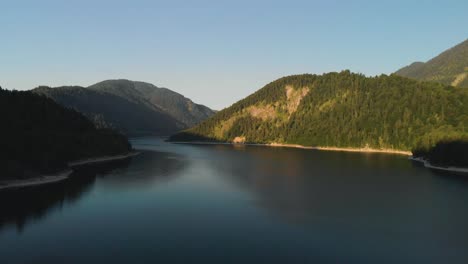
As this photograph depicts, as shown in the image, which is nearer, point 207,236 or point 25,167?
point 207,236

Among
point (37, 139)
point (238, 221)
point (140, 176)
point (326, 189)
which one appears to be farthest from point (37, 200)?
point (326, 189)

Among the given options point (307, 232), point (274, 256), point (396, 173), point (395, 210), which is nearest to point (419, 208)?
point (395, 210)

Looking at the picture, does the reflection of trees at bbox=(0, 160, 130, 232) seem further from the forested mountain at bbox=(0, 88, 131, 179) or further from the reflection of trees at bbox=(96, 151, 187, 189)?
the forested mountain at bbox=(0, 88, 131, 179)

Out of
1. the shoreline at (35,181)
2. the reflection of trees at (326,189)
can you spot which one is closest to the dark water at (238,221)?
the reflection of trees at (326,189)

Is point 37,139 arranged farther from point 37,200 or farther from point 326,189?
point 326,189

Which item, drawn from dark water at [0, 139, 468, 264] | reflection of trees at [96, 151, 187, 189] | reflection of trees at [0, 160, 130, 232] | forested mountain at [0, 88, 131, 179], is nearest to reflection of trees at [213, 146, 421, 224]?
dark water at [0, 139, 468, 264]

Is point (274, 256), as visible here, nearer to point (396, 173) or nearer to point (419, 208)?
point (419, 208)
